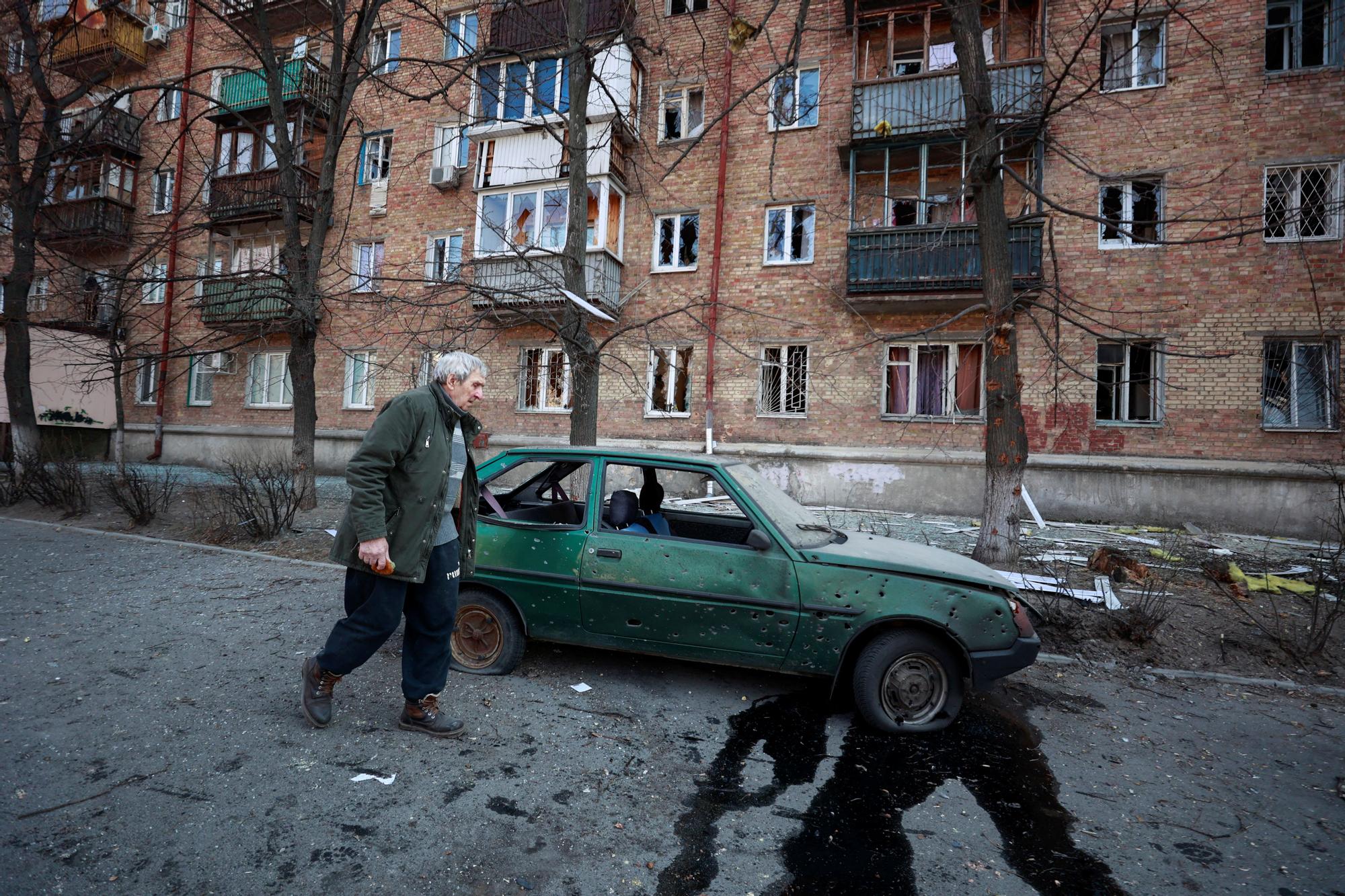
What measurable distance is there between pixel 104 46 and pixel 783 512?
88.5 ft

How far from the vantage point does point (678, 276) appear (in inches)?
563

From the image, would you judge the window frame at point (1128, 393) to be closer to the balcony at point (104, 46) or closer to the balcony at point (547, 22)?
the balcony at point (547, 22)

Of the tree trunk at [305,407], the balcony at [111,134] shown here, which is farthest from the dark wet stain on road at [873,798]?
the balcony at [111,134]

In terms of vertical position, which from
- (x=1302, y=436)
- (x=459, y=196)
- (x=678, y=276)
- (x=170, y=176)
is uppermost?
(x=170, y=176)

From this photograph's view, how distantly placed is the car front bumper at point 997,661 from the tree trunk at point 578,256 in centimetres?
531

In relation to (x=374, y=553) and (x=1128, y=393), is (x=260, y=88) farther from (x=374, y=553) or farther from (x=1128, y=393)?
(x=1128, y=393)

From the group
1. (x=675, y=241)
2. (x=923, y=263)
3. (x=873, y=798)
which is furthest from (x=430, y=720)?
(x=675, y=241)

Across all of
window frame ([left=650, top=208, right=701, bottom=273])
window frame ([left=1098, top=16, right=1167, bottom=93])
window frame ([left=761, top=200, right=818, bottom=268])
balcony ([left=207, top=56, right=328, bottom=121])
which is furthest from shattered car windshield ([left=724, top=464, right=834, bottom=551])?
balcony ([left=207, top=56, right=328, bottom=121])

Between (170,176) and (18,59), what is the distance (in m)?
5.50

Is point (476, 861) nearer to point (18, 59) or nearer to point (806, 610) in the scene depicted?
point (806, 610)

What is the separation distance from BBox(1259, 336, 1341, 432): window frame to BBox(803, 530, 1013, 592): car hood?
11384 mm

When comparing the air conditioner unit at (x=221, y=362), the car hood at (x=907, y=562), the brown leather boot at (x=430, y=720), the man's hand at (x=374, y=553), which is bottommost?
the brown leather boot at (x=430, y=720)

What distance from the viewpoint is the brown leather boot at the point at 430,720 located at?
10.2 ft

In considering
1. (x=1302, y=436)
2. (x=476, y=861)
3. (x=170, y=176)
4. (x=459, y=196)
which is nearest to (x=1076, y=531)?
(x=1302, y=436)
